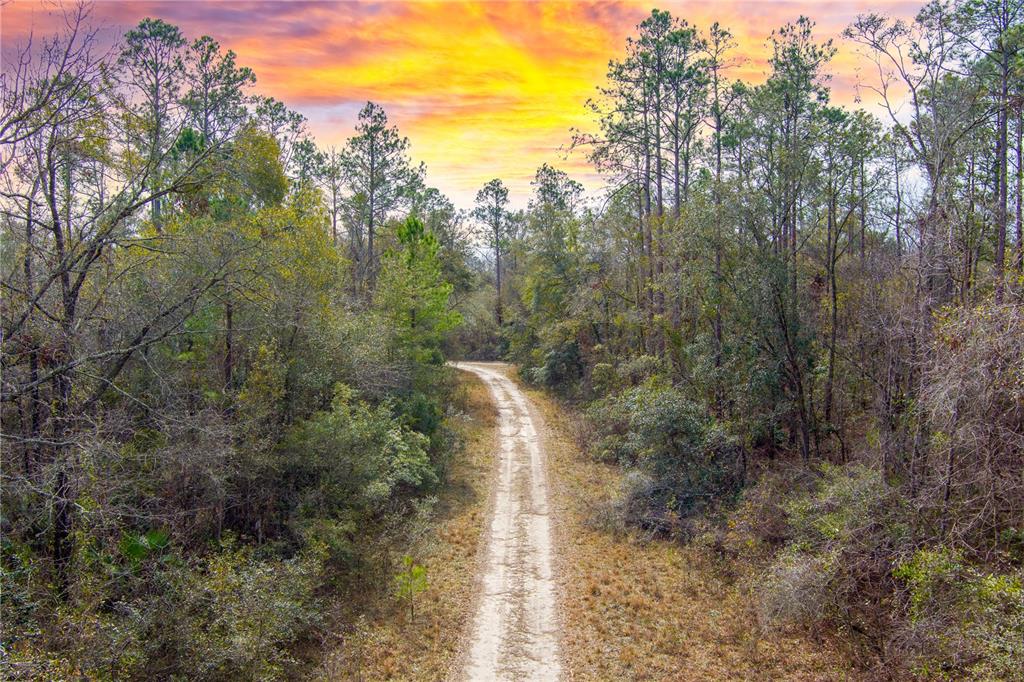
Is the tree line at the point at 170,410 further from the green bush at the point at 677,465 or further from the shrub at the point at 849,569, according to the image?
the shrub at the point at 849,569

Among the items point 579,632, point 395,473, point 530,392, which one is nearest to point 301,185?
point 395,473

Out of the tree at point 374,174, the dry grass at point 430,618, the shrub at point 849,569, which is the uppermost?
the tree at point 374,174

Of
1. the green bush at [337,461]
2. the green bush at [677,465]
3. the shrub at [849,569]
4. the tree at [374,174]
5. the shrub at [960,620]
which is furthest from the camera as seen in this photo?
the tree at [374,174]

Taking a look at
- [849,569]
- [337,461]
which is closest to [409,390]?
[337,461]

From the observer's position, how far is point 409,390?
22.9 meters

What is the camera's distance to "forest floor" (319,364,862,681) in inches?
409

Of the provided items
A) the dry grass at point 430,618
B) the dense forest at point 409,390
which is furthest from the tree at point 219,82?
the dry grass at point 430,618

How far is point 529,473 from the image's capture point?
72.3 feet

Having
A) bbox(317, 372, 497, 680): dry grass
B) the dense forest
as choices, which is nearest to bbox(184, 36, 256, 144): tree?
the dense forest

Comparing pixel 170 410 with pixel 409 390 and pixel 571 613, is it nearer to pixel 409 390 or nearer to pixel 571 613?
pixel 571 613

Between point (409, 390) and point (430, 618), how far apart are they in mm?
11353

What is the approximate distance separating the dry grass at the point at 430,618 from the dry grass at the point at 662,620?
225 cm

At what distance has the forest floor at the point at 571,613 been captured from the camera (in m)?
10.4

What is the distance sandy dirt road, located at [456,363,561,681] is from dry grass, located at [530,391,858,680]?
1.42ft
